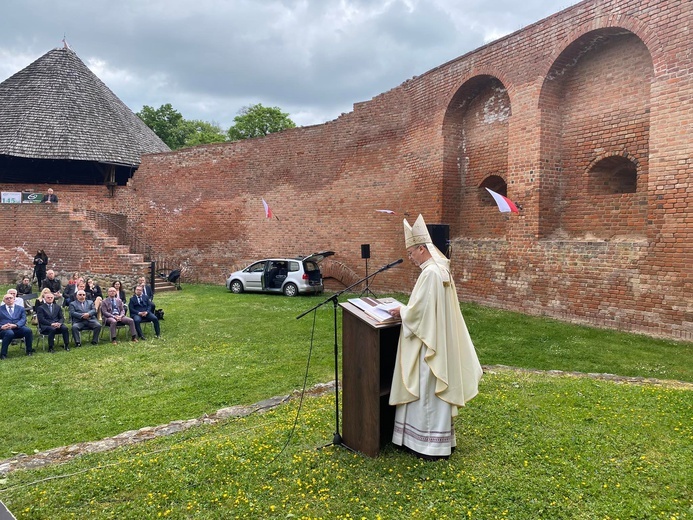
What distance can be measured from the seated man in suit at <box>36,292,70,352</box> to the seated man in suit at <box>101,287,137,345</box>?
0.82 metres

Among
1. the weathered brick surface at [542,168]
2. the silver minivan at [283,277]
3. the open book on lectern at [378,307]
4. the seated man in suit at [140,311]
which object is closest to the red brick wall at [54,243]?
the silver minivan at [283,277]

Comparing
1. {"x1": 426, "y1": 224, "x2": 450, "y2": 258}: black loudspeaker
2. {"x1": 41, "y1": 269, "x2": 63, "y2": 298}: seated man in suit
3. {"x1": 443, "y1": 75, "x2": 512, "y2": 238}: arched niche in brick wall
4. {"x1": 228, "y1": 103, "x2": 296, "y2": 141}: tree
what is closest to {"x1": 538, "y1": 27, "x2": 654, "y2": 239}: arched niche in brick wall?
{"x1": 443, "y1": 75, "x2": 512, "y2": 238}: arched niche in brick wall

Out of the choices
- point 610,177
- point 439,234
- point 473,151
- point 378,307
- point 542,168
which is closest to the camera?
point 378,307

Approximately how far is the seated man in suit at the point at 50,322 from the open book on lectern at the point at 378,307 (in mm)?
7196

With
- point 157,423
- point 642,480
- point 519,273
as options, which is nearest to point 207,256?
point 519,273

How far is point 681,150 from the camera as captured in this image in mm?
8523

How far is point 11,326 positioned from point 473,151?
458 inches

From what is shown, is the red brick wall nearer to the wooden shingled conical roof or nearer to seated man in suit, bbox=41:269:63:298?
the wooden shingled conical roof

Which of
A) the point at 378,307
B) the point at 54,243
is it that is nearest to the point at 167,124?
the point at 54,243

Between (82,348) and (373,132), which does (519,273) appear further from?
(82,348)

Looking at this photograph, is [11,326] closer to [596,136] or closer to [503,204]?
[503,204]

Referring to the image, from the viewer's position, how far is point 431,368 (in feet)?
11.7

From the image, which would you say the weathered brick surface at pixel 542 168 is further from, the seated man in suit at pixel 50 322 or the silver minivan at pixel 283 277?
the seated man in suit at pixel 50 322

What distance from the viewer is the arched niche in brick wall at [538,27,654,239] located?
9688mm
